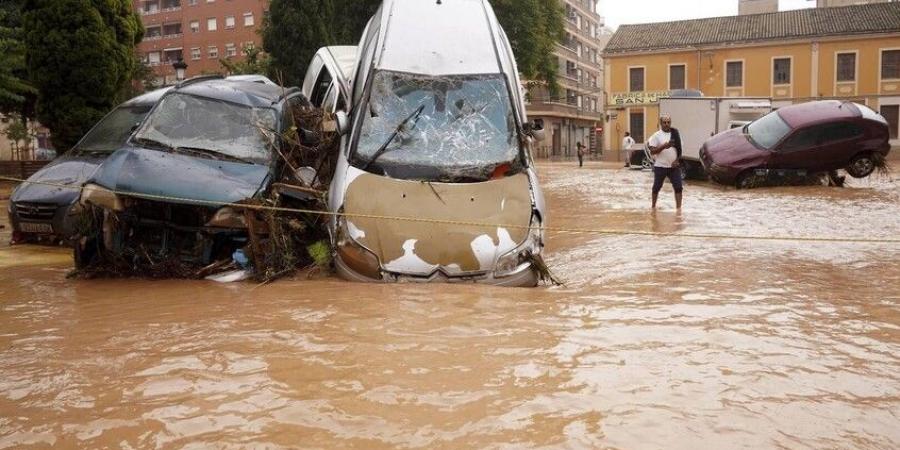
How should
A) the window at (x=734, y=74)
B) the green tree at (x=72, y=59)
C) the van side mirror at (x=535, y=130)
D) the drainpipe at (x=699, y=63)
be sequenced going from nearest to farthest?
the van side mirror at (x=535, y=130)
the green tree at (x=72, y=59)
the window at (x=734, y=74)
the drainpipe at (x=699, y=63)

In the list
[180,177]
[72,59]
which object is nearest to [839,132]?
[180,177]

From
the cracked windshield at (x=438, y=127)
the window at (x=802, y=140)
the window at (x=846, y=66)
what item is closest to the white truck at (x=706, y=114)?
the window at (x=802, y=140)

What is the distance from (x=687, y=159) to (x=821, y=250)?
47.1 feet

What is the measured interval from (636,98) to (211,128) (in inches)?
1780

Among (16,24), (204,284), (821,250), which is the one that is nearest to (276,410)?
(204,284)

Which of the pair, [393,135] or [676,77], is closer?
[393,135]

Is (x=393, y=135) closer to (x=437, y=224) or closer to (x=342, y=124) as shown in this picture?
(x=342, y=124)

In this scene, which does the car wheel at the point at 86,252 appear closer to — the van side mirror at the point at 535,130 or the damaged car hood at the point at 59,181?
the damaged car hood at the point at 59,181

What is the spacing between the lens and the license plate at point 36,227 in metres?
8.57

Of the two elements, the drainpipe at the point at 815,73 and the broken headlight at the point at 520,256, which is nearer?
the broken headlight at the point at 520,256

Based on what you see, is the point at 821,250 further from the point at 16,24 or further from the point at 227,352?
the point at 16,24

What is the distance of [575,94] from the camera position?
77.8 metres

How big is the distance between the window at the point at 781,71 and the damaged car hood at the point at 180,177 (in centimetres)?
4619

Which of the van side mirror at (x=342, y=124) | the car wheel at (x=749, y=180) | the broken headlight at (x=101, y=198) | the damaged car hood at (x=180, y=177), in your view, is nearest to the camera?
→ the broken headlight at (x=101, y=198)
